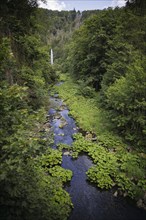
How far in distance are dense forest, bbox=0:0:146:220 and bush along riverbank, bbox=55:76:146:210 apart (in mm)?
40

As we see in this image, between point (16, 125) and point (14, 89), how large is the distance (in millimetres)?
849

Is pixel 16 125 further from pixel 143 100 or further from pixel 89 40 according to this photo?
pixel 89 40

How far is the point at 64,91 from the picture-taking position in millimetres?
21516

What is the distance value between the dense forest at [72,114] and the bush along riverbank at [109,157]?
40mm

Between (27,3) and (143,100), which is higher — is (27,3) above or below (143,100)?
above

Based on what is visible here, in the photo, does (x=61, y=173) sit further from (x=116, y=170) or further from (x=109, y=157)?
(x=109, y=157)

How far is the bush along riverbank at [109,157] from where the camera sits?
7.46 metres

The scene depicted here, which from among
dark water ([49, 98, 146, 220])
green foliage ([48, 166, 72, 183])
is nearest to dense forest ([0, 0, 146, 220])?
green foliage ([48, 166, 72, 183])

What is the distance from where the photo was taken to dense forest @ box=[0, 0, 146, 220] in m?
4.06

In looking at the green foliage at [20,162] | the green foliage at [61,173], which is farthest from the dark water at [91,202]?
the green foliage at [20,162]

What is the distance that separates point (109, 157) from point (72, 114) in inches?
237

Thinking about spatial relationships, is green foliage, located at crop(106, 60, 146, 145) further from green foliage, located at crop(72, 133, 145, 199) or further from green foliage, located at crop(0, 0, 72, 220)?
green foliage, located at crop(0, 0, 72, 220)

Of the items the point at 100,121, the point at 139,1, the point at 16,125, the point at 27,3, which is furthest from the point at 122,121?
the point at 139,1

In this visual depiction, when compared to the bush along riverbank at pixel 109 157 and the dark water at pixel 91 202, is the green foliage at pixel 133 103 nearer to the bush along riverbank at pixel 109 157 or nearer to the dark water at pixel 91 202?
the bush along riverbank at pixel 109 157
